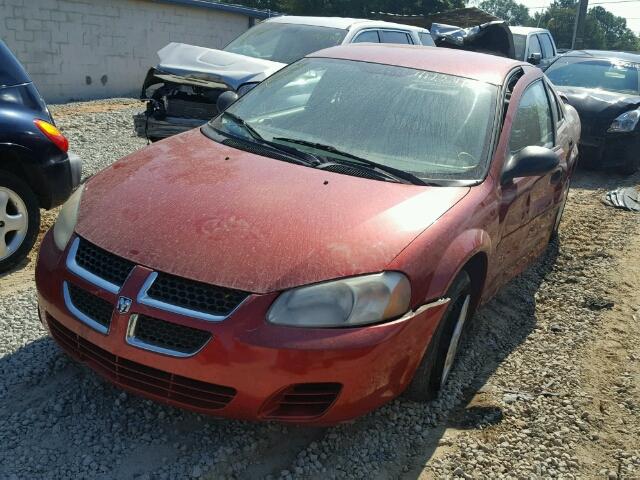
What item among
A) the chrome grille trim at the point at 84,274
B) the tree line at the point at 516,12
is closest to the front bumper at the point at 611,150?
the chrome grille trim at the point at 84,274

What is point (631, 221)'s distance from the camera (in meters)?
6.89

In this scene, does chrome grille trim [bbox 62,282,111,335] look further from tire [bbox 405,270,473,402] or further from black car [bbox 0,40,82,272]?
black car [bbox 0,40,82,272]

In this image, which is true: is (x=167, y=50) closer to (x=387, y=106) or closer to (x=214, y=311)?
(x=387, y=106)

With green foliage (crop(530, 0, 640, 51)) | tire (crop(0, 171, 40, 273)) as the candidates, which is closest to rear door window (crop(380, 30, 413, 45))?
tire (crop(0, 171, 40, 273))

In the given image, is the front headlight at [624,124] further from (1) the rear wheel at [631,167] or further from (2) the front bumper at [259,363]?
(2) the front bumper at [259,363]

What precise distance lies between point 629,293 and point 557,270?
23.8 inches

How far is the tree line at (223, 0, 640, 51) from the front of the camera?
36.5 meters

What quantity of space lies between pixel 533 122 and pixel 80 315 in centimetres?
308

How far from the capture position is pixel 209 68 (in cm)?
684

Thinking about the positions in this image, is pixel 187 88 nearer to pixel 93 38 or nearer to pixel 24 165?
pixel 24 165

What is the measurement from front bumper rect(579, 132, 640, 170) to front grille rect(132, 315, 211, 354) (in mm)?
7516

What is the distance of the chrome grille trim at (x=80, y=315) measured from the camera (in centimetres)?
267

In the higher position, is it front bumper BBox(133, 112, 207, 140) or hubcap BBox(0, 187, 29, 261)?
front bumper BBox(133, 112, 207, 140)

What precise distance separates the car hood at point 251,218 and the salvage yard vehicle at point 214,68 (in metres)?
2.79
